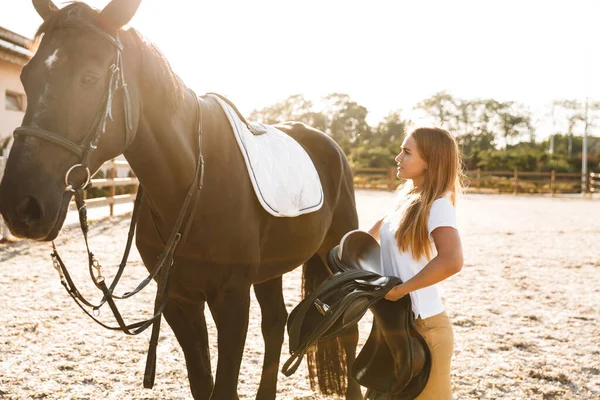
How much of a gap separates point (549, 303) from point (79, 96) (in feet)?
15.1

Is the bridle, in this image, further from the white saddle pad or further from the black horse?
the white saddle pad

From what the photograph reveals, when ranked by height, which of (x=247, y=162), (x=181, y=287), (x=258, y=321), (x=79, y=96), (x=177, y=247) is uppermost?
(x=79, y=96)

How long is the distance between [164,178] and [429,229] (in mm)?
990

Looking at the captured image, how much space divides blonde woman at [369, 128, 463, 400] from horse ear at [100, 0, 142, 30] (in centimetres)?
107

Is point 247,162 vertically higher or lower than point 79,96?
lower

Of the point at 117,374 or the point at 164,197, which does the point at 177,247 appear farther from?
the point at 117,374

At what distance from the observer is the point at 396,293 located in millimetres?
1665

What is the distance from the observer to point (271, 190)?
2225 millimetres

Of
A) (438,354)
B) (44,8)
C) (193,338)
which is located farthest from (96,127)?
(438,354)

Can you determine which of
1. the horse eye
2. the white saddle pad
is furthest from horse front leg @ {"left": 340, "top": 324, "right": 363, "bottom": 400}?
the horse eye

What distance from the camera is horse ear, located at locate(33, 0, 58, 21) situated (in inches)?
63.9

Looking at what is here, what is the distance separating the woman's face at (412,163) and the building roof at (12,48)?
10.4 meters

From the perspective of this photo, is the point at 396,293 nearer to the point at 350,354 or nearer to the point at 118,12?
the point at 118,12

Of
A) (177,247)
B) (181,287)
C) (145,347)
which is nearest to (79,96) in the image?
(177,247)
